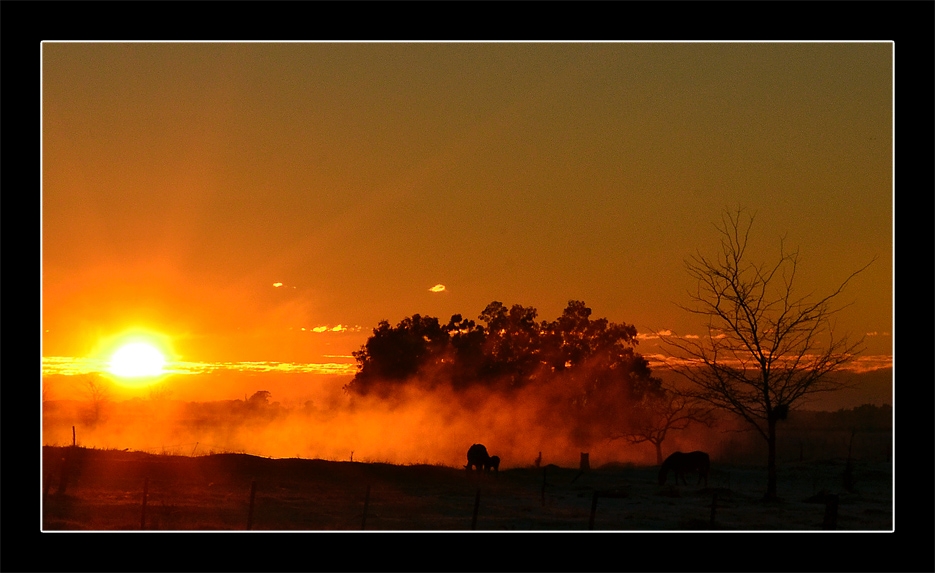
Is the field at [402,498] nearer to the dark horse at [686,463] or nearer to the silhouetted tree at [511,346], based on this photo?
the dark horse at [686,463]

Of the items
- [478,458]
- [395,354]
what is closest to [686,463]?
[478,458]

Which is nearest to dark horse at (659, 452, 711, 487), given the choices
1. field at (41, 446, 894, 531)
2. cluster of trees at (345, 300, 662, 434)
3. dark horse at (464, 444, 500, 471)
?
field at (41, 446, 894, 531)

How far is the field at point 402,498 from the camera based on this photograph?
2675cm

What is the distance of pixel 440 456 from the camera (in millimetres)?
57938

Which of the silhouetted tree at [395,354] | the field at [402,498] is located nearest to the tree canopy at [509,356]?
the silhouetted tree at [395,354]

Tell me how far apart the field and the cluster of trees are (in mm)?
13943

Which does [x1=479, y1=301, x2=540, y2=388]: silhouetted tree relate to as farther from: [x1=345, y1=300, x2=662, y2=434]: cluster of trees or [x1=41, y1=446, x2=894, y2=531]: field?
[x1=41, y1=446, x2=894, y2=531]: field

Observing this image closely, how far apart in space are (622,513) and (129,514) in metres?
13.7

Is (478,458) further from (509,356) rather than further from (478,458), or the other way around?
(509,356)

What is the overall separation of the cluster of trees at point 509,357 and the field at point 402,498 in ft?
45.7

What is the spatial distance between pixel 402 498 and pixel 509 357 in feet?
93.8

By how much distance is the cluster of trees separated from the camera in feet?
199

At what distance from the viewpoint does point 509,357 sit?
61469mm
